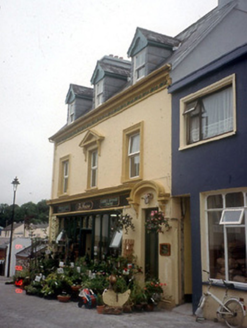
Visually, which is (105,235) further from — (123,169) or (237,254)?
(237,254)

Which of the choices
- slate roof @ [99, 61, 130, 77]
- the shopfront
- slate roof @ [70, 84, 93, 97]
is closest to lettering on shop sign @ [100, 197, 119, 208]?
the shopfront

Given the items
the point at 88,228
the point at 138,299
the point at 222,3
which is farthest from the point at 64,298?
the point at 222,3

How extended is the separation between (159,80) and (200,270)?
20.9ft

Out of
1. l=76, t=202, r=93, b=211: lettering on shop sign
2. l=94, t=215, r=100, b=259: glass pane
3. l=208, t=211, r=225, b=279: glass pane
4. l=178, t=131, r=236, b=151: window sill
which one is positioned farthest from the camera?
l=76, t=202, r=93, b=211: lettering on shop sign

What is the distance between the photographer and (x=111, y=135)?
1536cm

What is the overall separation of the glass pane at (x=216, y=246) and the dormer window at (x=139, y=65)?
669 centimetres

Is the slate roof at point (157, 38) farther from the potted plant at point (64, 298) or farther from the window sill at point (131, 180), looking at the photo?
the potted plant at point (64, 298)

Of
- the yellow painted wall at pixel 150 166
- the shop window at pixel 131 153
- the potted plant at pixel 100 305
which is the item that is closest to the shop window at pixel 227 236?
the yellow painted wall at pixel 150 166

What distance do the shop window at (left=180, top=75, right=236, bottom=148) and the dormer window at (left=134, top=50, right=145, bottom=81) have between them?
3.45 m

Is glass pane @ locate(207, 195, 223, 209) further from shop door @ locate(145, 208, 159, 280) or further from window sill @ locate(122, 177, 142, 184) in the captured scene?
window sill @ locate(122, 177, 142, 184)

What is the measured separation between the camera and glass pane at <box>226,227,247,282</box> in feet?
29.5

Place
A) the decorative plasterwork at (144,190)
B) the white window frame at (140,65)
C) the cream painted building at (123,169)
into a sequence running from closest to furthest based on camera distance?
the decorative plasterwork at (144,190) → the cream painted building at (123,169) → the white window frame at (140,65)

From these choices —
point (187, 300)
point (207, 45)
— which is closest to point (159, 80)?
point (207, 45)

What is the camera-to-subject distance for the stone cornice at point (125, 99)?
12.5 m
